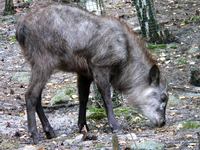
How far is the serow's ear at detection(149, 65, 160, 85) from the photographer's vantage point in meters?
7.13

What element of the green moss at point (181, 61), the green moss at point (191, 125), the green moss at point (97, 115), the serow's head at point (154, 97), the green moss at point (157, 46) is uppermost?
the serow's head at point (154, 97)

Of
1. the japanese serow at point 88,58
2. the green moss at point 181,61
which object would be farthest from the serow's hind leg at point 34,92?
the green moss at point 181,61

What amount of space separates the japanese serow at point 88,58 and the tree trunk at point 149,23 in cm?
458

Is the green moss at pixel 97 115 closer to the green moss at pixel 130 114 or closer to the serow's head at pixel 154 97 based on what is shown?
the green moss at pixel 130 114

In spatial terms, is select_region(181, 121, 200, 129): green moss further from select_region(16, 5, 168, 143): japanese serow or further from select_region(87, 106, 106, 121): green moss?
select_region(87, 106, 106, 121): green moss

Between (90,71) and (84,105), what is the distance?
0.60m

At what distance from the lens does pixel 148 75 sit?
7.27m

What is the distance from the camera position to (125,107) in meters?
8.19

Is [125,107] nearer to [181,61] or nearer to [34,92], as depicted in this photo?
[34,92]

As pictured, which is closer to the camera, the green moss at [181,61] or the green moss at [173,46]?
the green moss at [181,61]

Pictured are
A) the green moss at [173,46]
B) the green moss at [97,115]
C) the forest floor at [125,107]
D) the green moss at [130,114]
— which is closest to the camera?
the forest floor at [125,107]

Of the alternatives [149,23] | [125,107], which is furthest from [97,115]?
[149,23]

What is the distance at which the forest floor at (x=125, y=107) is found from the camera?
240 inches

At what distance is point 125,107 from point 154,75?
114 centimetres
